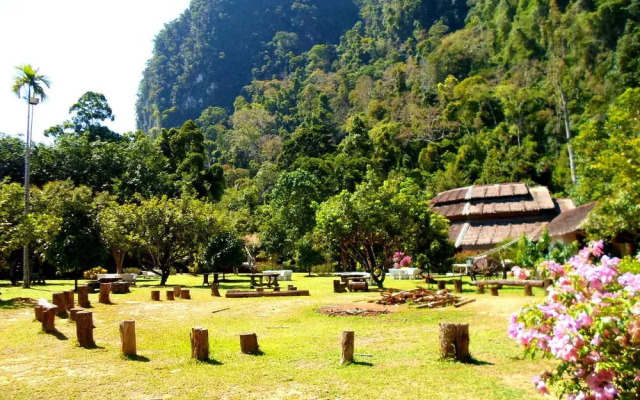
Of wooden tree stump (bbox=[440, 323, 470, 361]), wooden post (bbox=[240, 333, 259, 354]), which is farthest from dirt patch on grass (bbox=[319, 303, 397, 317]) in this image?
wooden tree stump (bbox=[440, 323, 470, 361])

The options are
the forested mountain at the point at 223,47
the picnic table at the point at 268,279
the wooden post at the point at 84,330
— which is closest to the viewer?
the wooden post at the point at 84,330

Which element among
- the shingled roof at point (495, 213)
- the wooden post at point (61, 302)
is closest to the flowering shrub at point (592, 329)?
the wooden post at point (61, 302)

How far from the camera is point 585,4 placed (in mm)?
58719

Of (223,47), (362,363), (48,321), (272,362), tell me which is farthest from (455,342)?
(223,47)

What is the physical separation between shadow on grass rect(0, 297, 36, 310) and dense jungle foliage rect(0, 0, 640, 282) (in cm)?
1110

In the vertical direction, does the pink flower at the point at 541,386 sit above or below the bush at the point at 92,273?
below

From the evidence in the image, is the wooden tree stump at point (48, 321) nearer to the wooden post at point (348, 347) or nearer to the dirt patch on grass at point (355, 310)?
the dirt patch on grass at point (355, 310)

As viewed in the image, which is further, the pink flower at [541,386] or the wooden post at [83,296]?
the wooden post at [83,296]

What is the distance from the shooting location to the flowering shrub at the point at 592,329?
3.59m

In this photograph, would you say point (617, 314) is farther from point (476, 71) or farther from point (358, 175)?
point (476, 71)

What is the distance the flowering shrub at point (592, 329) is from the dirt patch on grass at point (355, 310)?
931 cm

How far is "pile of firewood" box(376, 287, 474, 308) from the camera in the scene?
47.8 ft

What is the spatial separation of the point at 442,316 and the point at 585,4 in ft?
195

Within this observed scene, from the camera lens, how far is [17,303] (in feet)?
52.4
